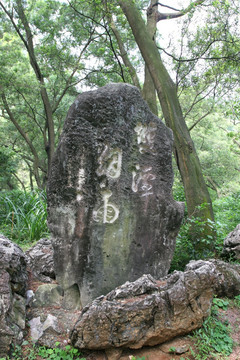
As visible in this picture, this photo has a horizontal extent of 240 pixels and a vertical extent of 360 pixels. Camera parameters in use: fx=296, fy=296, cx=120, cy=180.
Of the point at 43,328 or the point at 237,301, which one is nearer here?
the point at 43,328

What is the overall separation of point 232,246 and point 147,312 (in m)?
2.46

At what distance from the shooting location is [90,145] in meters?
3.30

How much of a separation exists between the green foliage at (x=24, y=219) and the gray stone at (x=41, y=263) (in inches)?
61.9

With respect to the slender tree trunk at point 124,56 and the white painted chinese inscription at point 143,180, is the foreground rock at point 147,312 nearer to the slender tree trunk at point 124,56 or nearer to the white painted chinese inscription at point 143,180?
A: the white painted chinese inscription at point 143,180

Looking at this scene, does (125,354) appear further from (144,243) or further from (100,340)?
(144,243)

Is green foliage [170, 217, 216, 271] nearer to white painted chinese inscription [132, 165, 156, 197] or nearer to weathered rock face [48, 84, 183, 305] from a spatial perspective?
weathered rock face [48, 84, 183, 305]

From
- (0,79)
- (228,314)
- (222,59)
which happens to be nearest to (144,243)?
(228,314)

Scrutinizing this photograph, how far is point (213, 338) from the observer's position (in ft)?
9.36

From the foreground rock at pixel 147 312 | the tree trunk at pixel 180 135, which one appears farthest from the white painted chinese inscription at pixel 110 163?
the tree trunk at pixel 180 135

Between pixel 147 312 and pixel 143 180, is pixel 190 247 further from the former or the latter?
pixel 147 312

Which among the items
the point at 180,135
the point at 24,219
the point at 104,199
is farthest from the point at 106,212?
the point at 24,219

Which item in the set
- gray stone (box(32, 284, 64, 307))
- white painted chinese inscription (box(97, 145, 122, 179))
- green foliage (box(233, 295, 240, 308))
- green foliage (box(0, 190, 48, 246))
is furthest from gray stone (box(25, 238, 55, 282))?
green foliage (box(233, 295, 240, 308))

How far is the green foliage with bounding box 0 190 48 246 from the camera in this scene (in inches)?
235

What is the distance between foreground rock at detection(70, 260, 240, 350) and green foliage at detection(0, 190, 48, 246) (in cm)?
318
